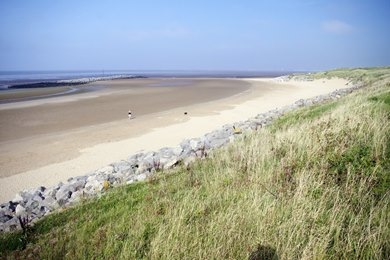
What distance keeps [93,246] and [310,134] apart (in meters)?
6.17

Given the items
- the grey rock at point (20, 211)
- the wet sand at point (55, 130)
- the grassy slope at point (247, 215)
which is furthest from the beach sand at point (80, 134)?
the grassy slope at point (247, 215)

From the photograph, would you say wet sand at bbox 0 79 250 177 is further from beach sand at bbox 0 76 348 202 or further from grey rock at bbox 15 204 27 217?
grey rock at bbox 15 204 27 217

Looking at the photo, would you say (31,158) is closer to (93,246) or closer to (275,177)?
(93,246)

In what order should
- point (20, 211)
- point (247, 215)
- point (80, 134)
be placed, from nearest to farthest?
point (247, 215)
point (20, 211)
point (80, 134)

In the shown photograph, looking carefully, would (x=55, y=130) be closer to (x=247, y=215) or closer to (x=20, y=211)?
(x=20, y=211)

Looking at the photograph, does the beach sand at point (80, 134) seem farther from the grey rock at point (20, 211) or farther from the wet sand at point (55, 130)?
the grey rock at point (20, 211)

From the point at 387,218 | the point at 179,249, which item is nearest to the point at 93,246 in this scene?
the point at 179,249

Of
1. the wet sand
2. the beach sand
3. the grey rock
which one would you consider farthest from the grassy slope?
the wet sand

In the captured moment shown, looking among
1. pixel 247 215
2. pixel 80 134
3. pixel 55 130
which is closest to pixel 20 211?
pixel 247 215

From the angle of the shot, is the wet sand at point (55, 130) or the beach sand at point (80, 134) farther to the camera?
the wet sand at point (55, 130)

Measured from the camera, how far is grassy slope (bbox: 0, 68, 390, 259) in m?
3.33

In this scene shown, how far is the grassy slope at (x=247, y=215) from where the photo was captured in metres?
3.33

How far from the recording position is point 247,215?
12.8ft

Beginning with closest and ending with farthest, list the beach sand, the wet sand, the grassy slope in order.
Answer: the grassy slope < the beach sand < the wet sand
